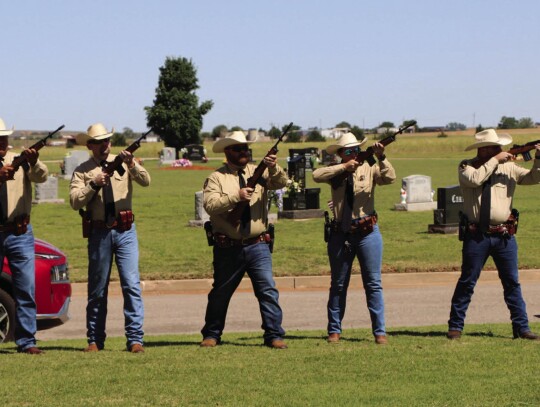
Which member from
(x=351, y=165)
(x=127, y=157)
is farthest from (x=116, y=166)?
(x=351, y=165)

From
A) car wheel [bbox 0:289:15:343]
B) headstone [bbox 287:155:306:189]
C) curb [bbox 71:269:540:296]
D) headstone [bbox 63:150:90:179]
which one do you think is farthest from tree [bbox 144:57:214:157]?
car wheel [bbox 0:289:15:343]

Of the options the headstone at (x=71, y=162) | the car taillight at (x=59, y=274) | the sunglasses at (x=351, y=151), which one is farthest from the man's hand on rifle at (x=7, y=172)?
the headstone at (x=71, y=162)

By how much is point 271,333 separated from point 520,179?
8.70 feet

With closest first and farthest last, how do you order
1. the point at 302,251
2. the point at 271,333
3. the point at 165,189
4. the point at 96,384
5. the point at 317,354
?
the point at 96,384 < the point at 317,354 < the point at 271,333 < the point at 302,251 < the point at 165,189

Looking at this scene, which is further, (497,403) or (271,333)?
(271,333)

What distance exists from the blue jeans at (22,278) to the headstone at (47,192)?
2449 centimetres

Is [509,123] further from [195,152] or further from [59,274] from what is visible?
[59,274]

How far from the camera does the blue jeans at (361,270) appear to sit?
970 centimetres

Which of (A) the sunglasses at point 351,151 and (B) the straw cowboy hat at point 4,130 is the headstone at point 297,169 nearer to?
(A) the sunglasses at point 351,151

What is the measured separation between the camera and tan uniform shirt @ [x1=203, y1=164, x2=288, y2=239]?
30.7 ft

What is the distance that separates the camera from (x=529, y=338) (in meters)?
9.87

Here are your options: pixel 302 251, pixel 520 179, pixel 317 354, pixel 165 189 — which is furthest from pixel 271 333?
pixel 165 189

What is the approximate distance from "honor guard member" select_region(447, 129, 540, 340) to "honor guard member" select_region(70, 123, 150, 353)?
9.40ft

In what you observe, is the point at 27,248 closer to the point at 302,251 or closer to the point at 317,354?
the point at 317,354
